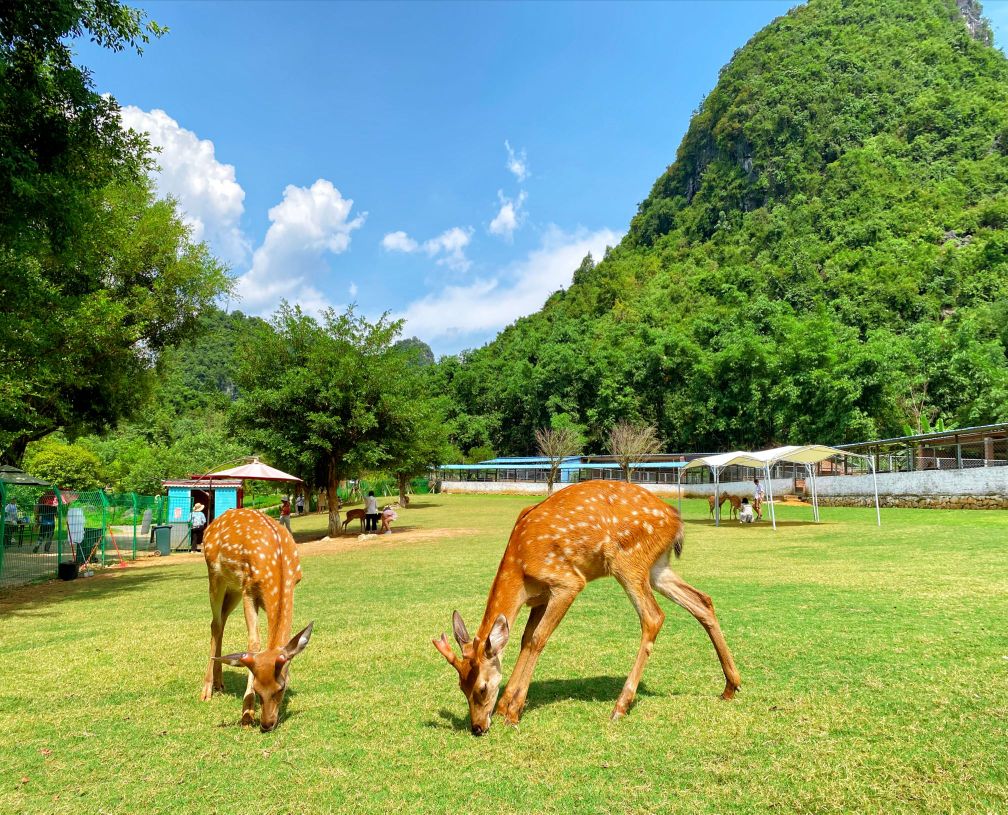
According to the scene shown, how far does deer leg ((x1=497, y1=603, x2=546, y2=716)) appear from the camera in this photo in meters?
4.73

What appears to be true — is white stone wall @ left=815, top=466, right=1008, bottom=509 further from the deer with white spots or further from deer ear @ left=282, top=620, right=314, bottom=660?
deer ear @ left=282, top=620, right=314, bottom=660

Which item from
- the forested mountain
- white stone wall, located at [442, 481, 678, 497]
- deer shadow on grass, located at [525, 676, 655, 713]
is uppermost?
the forested mountain

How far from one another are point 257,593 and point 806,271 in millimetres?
81622

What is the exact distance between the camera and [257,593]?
5.49 m

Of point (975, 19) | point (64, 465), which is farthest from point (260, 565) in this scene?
point (975, 19)

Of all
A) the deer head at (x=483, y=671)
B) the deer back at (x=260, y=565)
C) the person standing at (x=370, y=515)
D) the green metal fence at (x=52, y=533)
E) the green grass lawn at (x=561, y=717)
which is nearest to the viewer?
the green grass lawn at (x=561, y=717)

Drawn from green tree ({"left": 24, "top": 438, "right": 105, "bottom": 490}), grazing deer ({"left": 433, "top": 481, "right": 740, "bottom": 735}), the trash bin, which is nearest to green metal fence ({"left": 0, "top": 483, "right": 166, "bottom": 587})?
the trash bin

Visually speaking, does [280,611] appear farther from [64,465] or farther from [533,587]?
[64,465]

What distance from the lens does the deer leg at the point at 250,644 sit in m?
4.82

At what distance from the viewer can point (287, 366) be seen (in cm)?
2566

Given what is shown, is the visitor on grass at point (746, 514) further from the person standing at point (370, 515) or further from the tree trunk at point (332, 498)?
the tree trunk at point (332, 498)

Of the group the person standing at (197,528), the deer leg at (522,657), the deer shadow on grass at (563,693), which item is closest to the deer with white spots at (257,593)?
the deer shadow on grass at (563,693)

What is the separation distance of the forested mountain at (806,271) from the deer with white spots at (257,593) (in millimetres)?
46495

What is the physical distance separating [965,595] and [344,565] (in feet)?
43.8
